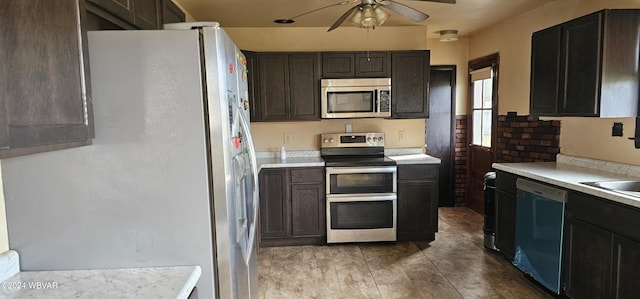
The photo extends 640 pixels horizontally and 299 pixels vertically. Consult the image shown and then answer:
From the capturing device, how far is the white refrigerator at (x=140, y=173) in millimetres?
1423

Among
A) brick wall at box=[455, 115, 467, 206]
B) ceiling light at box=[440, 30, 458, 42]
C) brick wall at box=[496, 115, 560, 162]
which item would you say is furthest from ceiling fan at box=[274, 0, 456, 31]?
brick wall at box=[455, 115, 467, 206]

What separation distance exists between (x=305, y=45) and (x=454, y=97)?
7.27ft

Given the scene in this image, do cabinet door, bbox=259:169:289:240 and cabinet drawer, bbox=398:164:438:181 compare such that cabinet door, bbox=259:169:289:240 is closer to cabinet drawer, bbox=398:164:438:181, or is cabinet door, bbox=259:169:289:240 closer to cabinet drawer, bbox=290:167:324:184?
cabinet drawer, bbox=290:167:324:184

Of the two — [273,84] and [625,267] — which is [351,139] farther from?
[625,267]

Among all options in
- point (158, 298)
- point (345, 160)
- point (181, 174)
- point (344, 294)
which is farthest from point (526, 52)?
point (158, 298)

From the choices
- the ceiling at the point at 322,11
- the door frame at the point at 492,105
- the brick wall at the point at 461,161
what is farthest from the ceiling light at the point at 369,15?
the brick wall at the point at 461,161

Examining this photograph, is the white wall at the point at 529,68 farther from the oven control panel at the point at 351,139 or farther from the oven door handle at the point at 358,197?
the oven door handle at the point at 358,197

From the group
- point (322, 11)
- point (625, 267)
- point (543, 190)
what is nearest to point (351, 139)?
point (322, 11)

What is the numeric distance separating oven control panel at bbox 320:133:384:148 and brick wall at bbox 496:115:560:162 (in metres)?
1.41

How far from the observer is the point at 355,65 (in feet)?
13.6

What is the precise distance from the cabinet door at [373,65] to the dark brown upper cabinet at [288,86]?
1.45 feet

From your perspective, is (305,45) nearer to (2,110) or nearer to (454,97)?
(454,97)

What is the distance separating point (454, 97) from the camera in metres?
5.25

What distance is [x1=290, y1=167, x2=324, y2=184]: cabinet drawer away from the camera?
13.0 ft
